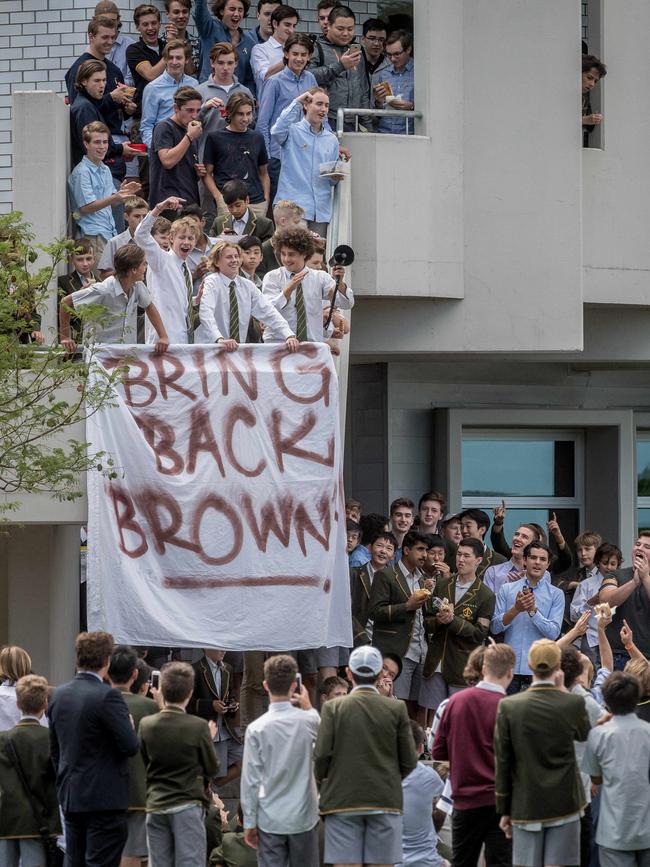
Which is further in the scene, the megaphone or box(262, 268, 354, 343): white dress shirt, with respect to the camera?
the megaphone

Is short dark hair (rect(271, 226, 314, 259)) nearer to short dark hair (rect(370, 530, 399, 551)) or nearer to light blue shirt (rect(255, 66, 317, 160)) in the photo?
short dark hair (rect(370, 530, 399, 551))

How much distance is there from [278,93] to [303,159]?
1.03 metres

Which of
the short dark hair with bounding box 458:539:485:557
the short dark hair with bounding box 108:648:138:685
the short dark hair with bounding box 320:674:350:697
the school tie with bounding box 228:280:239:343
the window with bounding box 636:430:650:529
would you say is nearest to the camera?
the short dark hair with bounding box 108:648:138:685

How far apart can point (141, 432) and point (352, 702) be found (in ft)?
12.3

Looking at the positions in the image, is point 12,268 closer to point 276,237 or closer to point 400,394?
point 276,237

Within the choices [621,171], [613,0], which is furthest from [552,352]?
[613,0]

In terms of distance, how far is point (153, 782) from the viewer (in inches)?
384

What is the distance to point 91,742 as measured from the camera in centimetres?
947

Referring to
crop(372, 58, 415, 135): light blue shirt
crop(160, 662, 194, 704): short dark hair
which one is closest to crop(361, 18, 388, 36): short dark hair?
crop(372, 58, 415, 135): light blue shirt

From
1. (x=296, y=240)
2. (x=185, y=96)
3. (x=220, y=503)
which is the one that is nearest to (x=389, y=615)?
(x=220, y=503)

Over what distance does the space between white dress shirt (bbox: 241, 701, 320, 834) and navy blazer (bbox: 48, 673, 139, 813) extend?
0.68m

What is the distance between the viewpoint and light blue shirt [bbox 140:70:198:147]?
15.5m

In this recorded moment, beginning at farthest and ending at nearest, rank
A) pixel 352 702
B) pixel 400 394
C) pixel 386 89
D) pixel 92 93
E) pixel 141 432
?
pixel 400 394
pixel 386 89
pixel 92 93
pixel 141 432
pixel 352 702

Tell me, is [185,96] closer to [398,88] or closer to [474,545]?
[398,88]
